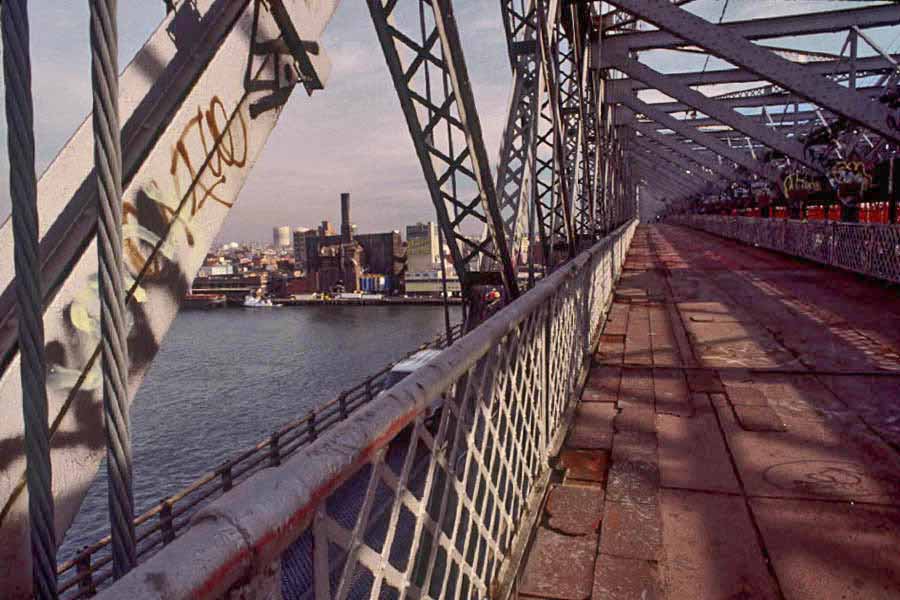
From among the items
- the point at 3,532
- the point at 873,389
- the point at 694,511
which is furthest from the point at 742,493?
the point at 3,532

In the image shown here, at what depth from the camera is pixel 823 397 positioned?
4.94 meters

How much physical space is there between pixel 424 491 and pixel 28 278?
1.23 m

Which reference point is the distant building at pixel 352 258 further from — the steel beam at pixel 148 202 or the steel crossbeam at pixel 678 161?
the steel beam at pixel 148 202

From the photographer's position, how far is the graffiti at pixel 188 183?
1.70 m

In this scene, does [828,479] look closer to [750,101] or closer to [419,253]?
[750,101]

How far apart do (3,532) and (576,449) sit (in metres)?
3.36

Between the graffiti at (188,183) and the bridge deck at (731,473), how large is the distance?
2096 millimetres

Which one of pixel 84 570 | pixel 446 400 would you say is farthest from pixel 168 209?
pixel 84 570

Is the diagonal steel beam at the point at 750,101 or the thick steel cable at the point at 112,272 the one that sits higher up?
the diagonal steel beam at the point at 750,101

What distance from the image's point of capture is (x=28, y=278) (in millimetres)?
986

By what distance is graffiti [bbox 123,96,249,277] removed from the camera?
170 cm

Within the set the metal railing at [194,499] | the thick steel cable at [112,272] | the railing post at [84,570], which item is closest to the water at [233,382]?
the metal railing at [194,499]

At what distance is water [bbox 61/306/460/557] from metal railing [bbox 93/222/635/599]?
17.6 metres

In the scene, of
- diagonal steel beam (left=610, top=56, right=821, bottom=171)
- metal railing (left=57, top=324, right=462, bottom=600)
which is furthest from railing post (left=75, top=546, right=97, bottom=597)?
diagonal steel beam (left=610, top=56, right=821, bottom=171)
